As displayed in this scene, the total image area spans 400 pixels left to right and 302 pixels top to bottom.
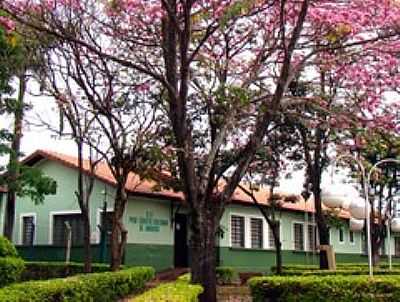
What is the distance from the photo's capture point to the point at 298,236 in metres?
30.0

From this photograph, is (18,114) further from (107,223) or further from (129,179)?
(129,179)

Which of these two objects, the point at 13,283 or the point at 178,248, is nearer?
the point at 13,283

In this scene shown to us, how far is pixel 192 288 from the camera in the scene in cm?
1070

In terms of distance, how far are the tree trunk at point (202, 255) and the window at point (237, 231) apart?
13.3 meters

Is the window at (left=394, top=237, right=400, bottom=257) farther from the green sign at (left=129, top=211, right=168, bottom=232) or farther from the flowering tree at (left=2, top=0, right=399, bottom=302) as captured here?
the flowering tree at (left=2, top=0, right=399, bottom=302)

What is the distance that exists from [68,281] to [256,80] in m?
5.87

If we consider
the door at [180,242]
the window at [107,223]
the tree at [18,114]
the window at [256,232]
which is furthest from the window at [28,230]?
the window at [256,232]

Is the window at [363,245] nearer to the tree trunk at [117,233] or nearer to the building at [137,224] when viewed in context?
the building at [137,224]

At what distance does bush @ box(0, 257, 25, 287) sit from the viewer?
11227 millimetres

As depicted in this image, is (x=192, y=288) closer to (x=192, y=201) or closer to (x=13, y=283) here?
(x=192, y=201)

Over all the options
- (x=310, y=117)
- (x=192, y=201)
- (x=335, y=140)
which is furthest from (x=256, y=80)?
(x=335, y=140)

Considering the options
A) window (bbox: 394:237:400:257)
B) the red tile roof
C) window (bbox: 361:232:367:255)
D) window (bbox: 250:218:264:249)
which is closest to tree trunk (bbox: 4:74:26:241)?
the red tile roof

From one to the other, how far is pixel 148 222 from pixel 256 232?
254 inches

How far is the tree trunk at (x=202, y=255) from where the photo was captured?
12219mm
